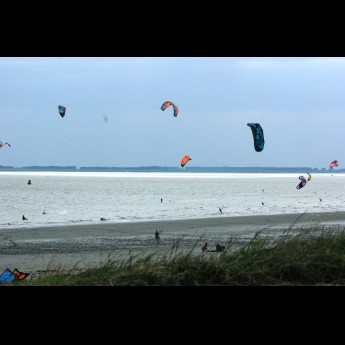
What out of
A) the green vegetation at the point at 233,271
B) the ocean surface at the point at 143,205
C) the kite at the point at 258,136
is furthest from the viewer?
the ocean surface at the point at 143,205

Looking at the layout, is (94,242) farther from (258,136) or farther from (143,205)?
(143,205)

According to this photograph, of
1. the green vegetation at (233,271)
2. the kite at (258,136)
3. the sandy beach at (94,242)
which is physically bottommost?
the sandy beach at (94,242)

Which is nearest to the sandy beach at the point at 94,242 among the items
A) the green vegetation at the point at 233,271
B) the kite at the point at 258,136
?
the kite at the point at 258,136

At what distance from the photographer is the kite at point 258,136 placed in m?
10.3

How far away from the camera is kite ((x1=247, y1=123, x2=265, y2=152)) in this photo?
10.3m

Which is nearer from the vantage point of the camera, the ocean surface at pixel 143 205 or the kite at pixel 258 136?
the kite at pixel 258 136

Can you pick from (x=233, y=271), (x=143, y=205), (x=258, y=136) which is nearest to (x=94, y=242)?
(x=258, y=136)

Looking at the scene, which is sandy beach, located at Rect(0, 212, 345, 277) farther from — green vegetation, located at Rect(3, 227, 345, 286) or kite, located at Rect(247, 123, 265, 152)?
green vegetation, located at Rect(3, 227, 345, 286)

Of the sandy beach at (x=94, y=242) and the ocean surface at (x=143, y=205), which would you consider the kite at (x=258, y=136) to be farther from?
the ocean surface at (x=143, y=205)

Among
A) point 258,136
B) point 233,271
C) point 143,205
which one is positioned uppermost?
point 258,136

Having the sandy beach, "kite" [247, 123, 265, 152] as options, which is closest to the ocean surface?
the sandy beach

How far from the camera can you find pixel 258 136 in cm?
1118
